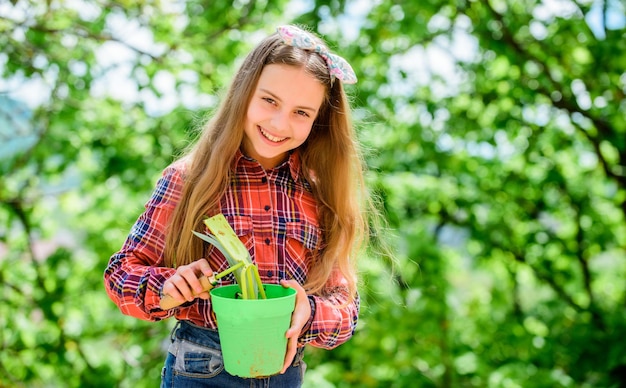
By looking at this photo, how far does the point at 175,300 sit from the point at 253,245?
0.84 ft

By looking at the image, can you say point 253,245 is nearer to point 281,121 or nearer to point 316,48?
point 281,121

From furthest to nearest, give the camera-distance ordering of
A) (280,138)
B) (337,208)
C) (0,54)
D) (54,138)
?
1. (54,138)
2. (0,54)
3. (337,208)
4. (280,138)

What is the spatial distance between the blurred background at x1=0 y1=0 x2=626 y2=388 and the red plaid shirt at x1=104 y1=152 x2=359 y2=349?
1.72 meters

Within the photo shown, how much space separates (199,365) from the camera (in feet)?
4.68

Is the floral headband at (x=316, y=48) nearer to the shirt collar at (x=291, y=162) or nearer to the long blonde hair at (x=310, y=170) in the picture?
the long blonde hair at (x=310, y=170)

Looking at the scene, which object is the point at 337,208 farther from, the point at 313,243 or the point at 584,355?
the point at 584,355

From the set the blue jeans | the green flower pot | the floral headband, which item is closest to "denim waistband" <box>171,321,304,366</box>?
the blue jeans

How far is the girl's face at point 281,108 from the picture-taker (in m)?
1.48

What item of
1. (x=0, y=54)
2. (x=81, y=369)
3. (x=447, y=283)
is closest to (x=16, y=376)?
(x=81, y=369)

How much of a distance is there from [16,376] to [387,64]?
274 cm

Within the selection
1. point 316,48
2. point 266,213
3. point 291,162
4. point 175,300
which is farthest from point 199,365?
point 316,48

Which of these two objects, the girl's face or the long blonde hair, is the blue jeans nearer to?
the long blonde hair

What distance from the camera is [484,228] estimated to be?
4148 millimetres

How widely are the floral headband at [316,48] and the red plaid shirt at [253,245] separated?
24 cm
